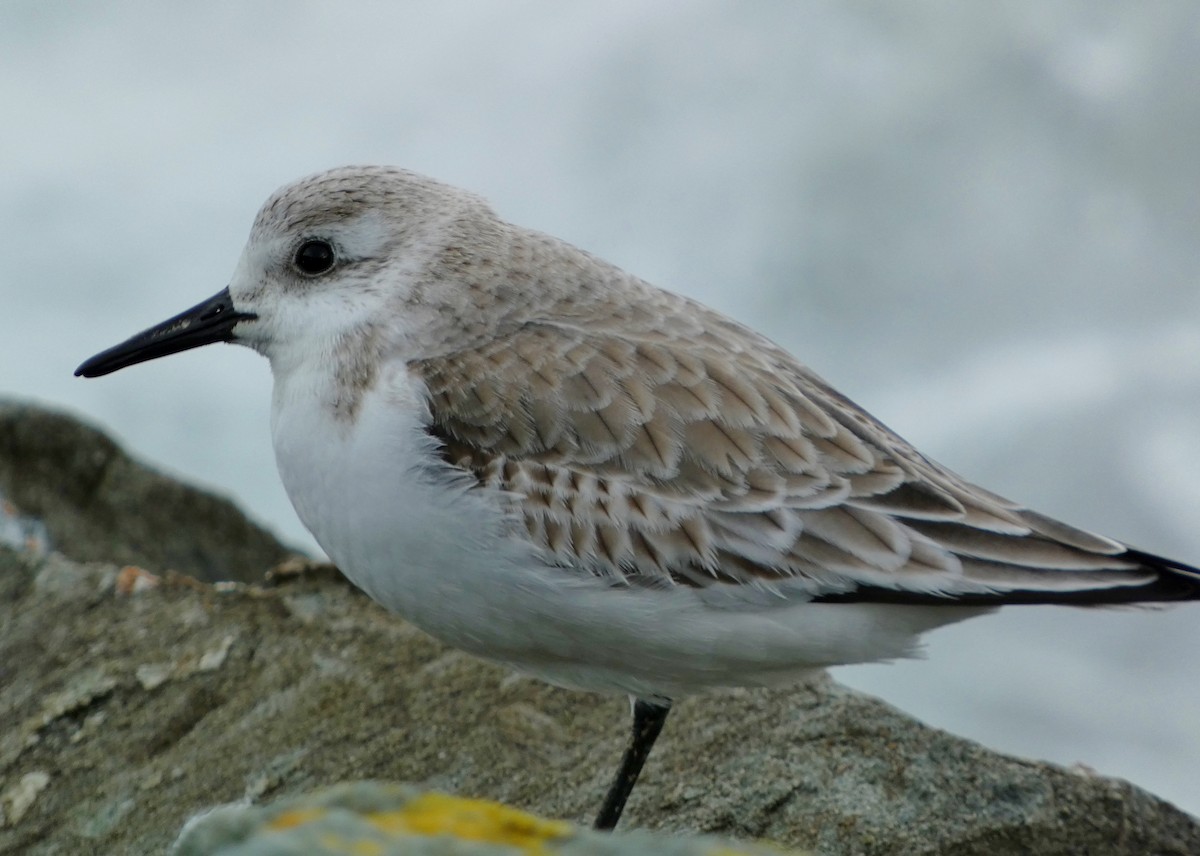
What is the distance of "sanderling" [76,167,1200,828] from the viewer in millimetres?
4621

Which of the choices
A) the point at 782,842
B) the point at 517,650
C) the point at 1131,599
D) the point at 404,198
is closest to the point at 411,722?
the point at 517,650

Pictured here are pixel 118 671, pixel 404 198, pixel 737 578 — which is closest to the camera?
pixel 737 578

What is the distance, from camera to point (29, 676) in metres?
6.12

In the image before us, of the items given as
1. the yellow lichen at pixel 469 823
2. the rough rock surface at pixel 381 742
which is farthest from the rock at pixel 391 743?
the yellow lichen at pixel 469 823

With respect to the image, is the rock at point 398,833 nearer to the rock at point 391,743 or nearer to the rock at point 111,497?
the rock at point 391,743

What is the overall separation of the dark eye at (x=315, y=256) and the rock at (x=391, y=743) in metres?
1.71

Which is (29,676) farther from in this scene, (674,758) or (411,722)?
(674,758)

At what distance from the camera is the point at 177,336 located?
19.0ft

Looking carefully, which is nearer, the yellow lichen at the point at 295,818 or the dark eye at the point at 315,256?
the yellow lichen at the point at 295,818

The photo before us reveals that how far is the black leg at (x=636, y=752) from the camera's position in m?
5.13

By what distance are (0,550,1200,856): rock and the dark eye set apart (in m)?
1.71

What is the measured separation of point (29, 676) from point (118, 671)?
1.41 feet

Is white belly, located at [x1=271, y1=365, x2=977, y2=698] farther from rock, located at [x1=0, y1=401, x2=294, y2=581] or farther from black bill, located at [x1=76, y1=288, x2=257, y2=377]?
rock, located at [x1=0, y1=401, x2=294, y2=581]

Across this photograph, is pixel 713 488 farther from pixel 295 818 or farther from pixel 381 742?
pixel 295 818
